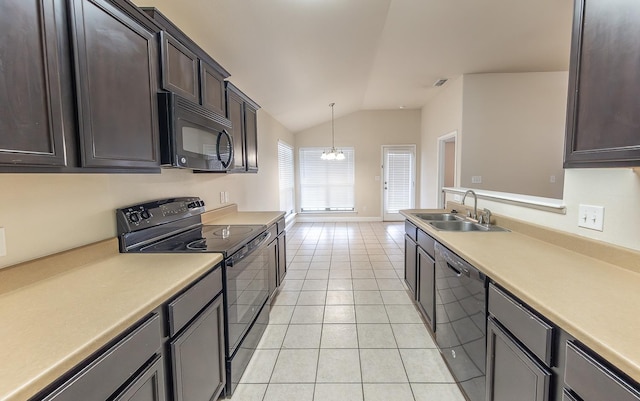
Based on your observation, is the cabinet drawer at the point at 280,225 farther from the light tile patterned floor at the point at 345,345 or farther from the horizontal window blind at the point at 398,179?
the horizontal window blind at the point at 398,179

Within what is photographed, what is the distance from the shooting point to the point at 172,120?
1546 mm

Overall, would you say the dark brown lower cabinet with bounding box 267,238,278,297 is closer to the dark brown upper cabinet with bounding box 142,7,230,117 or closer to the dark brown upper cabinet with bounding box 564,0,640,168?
the dark brown upper cabinet with bounding box 142,7,230,117

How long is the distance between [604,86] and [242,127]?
8.65ft

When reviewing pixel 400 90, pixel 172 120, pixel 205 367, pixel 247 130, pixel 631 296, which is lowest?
pixel 205 367

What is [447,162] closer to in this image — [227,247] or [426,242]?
[426,242]

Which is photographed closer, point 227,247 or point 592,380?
point 592,380

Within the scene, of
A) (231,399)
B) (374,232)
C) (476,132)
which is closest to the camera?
(231,399)

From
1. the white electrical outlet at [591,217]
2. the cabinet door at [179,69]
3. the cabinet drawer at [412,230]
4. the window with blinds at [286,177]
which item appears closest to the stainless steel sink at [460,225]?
the cabinet drawer at [412,230]

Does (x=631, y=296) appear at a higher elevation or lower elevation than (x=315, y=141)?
lower

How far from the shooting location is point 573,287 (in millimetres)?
1101

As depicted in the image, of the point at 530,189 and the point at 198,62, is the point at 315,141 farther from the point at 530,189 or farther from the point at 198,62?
the point at 198,62

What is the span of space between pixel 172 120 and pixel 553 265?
209 centimetres

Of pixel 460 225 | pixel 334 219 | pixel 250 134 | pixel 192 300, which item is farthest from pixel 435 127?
pixel 192 300

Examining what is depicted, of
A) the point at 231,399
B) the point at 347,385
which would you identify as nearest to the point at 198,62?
the point at 231,399
